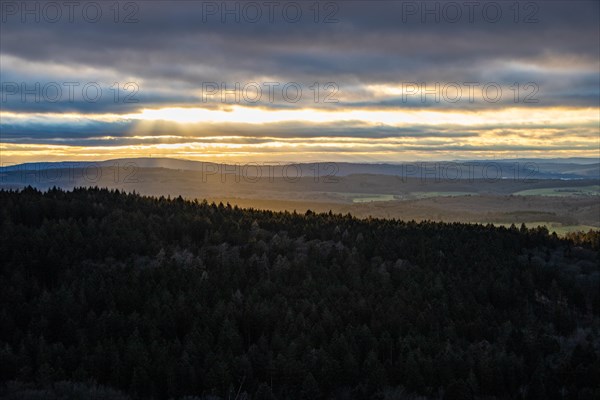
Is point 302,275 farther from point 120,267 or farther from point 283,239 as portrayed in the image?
point 120,267

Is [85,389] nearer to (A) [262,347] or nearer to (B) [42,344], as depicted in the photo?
(B) [42,344]

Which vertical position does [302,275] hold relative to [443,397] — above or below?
above

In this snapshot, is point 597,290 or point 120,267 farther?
point 597,290

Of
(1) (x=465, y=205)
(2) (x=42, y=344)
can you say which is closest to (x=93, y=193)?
(2) (x=42, y=344)

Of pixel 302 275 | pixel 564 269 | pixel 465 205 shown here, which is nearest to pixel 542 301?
pixel 564 269

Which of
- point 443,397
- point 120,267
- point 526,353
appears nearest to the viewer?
point 443,397

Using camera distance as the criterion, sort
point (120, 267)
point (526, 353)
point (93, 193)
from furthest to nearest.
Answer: point (93, 193) < point (120, 267) < point (526, 353)
